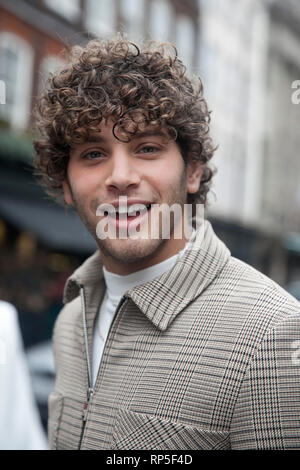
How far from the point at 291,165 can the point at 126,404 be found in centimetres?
2396

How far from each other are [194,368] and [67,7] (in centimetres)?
1266

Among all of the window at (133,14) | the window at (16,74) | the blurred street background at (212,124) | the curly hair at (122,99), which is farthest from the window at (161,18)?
the curly hair at (122,99)

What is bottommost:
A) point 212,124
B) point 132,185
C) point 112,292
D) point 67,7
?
point 112,292

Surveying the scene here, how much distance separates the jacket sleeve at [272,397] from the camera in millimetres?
1599

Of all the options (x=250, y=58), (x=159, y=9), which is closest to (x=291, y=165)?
(x=250, y=58)

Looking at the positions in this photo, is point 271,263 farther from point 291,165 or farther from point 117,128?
point 117,128

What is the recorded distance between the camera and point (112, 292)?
7.38 ft

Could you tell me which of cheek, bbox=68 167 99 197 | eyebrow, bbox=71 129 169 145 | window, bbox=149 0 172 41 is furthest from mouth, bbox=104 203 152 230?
window, bbox=149 0 172 41

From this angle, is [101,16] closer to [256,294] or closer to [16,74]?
[16,74]

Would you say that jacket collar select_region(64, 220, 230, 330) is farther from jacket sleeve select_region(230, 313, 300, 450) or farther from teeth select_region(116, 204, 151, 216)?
jacket sleeve select_region(230, 313, 300, 450)

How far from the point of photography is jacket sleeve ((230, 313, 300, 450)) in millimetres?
1599

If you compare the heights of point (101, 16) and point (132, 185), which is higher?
point (101, 16)

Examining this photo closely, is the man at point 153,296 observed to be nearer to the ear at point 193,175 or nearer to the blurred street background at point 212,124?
the ear at point 193,175

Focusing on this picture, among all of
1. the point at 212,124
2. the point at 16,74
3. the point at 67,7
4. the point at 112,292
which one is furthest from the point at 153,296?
the point at 212,124
